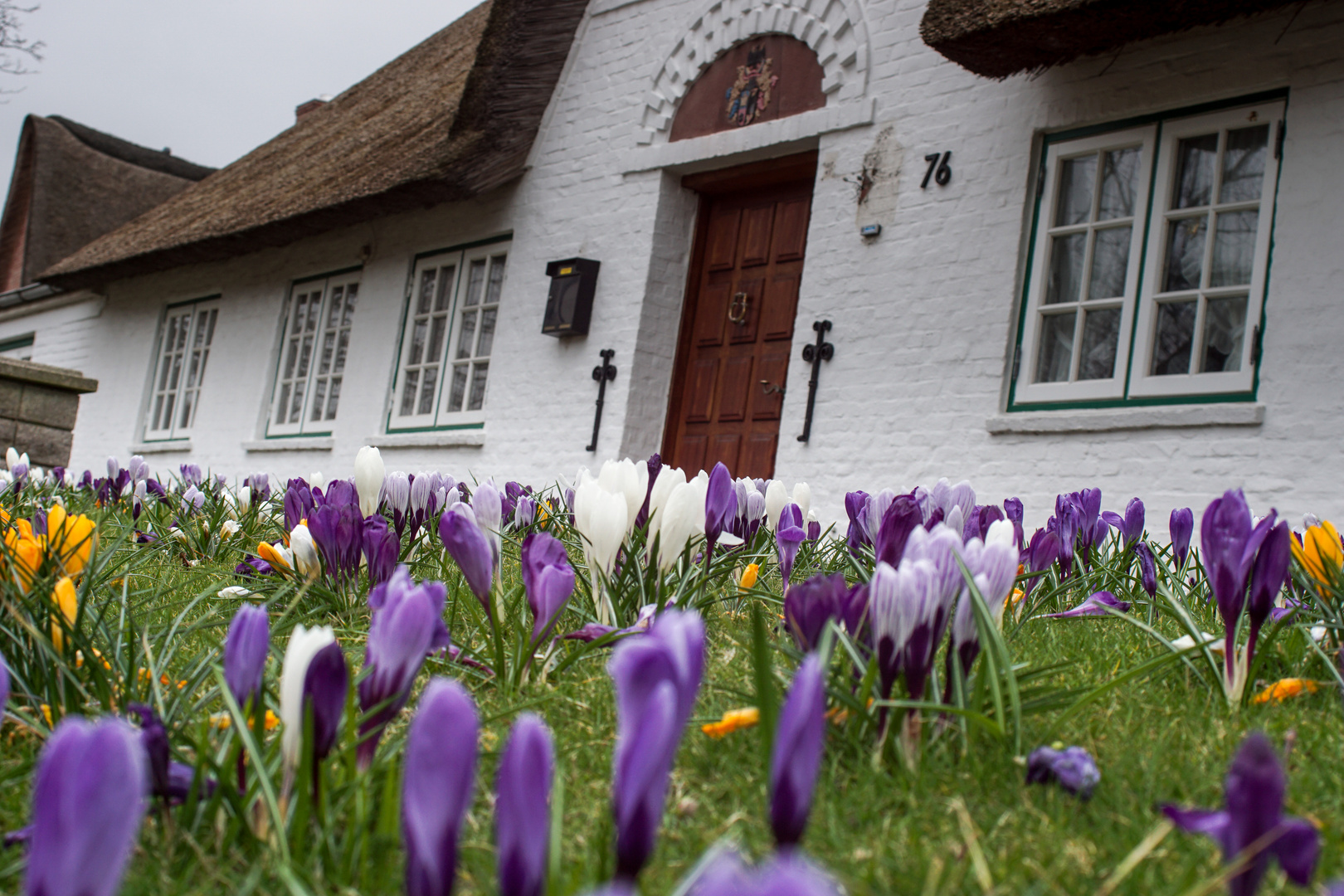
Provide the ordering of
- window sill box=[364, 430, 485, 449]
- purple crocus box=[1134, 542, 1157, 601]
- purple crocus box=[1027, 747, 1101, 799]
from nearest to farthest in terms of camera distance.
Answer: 1. purple crocus box=[1027, 747, 1101, 799]
2. purple crocus box=[1134, 542, 1157, 601]
3. window sill box=[364, 430, 485, 449]

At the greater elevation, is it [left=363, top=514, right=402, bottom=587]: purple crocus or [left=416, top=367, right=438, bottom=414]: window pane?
[left=416, top=367, right=438, bottom=414]: window pane

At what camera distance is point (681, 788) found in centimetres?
125

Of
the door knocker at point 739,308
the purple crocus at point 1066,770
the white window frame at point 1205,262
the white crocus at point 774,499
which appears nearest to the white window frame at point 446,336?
the door knocker at point 739,308

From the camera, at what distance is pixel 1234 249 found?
5.96 metres

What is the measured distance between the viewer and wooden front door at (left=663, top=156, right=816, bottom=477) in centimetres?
828

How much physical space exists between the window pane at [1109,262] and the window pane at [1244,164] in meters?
0.55

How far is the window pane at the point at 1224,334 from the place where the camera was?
583cm

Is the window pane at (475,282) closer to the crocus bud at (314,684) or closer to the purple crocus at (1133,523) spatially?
the purple crocus at (1133,523)

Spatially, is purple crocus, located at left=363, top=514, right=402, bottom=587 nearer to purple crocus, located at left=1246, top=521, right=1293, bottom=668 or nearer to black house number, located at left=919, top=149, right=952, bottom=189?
purple crocus, located at left=1246, top=521, right=1293, bottom=668

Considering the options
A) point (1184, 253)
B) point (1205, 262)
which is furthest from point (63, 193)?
point (1205, 262)

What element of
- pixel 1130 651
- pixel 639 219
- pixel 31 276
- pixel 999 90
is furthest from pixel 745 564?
pixel 31 276

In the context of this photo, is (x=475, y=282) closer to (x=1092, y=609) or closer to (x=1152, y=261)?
(x=1152, y=261)

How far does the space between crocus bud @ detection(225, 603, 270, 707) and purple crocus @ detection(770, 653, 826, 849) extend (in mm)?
515

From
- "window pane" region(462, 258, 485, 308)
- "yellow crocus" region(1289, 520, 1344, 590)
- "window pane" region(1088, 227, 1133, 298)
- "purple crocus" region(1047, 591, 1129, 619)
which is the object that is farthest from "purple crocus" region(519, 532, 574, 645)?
"window pane" region(462, 258, 485, 308)
